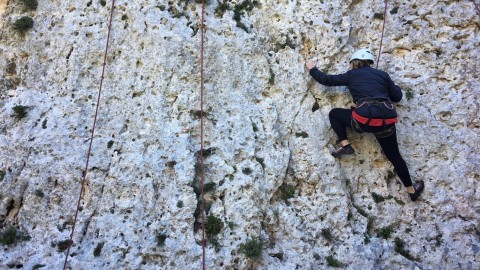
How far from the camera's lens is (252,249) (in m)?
5.78

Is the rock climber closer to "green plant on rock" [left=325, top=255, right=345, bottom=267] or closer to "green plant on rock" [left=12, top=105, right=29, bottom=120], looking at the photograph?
"green plant on rock" [left=325, top=255, right=345, bottom=267]

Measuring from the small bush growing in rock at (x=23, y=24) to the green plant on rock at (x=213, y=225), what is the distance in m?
4.76

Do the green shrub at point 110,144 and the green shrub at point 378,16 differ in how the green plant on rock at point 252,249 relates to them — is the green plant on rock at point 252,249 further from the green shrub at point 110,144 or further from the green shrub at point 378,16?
the green shrub at point 378,16

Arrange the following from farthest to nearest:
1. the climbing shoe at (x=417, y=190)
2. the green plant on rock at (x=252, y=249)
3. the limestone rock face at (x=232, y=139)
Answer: the climbing shoe at (x=417, y=190)
the limestone rock face at (x=232, y=139)
the green plant on rock at (x=252, y=249)

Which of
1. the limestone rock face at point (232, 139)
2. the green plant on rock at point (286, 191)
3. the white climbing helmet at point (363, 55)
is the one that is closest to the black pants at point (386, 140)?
the limestone rock face at point (232, 139)

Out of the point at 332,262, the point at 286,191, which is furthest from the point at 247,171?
the point at 332,262

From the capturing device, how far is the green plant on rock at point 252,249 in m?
5.75

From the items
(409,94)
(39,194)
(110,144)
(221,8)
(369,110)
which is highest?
(221,8)

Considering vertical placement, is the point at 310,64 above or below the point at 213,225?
above

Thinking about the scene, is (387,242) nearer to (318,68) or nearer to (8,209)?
(318,68)

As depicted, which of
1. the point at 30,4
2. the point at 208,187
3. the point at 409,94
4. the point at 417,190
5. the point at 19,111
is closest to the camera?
the point at 208,187

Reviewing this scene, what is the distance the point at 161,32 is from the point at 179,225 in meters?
3.28

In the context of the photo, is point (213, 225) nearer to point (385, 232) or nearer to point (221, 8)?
point (385, 232)

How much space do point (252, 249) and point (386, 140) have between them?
2793 mm
